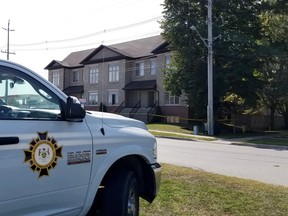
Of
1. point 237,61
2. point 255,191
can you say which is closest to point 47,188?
point 255,191

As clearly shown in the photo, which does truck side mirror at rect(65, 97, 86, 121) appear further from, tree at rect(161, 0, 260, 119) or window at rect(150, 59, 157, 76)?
window at rect(150, 59, 157, 76)

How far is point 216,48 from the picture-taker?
1315 inches

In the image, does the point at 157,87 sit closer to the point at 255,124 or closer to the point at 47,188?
the point at 255,124

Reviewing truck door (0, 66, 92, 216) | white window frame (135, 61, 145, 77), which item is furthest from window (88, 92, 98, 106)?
truck door (0, 66, 92, 216)

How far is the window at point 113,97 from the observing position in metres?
52.4

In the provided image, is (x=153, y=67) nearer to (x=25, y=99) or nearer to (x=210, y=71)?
(x=210, y=71)

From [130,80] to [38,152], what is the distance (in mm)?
47553

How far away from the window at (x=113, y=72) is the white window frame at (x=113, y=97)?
1.41 meters

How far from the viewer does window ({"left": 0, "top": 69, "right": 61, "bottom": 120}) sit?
13.2 ft

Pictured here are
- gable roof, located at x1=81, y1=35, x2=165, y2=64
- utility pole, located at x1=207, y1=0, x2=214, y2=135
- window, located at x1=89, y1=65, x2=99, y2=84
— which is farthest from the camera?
window, located at x1=89, y1=65, x2=99, y2=84

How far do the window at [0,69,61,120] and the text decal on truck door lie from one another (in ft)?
0.83

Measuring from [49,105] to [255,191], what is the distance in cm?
483

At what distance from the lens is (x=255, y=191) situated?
787cm

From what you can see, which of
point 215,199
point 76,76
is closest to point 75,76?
point 76,76
